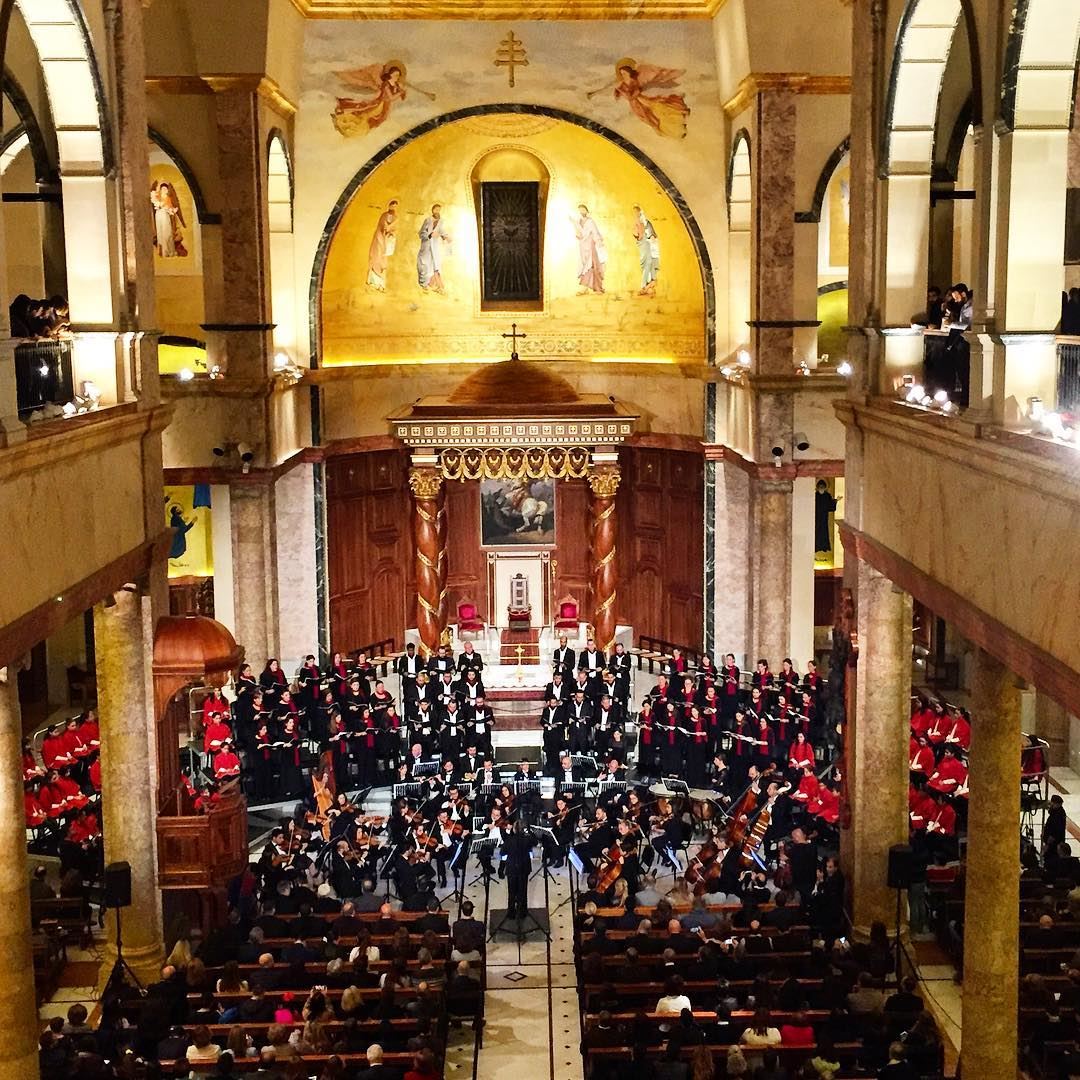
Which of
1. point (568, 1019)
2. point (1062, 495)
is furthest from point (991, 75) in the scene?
point (568, 1019)

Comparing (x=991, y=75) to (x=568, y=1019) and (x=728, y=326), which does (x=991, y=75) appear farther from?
(x=728, y=326)

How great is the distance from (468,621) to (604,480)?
4.16 metres

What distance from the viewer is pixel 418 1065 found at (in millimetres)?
12383

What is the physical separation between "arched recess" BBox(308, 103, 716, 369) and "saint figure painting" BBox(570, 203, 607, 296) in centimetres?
157

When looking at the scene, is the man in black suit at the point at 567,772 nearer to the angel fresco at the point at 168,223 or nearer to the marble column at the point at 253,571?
the marble column at the point at 253,571

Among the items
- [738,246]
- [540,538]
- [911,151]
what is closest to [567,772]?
[911,151]

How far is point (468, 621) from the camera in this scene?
28.1 meters

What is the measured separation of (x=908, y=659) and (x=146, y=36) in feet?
44.4

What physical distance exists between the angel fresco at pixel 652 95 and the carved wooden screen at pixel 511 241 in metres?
2.37

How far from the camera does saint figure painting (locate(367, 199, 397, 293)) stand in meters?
26.8

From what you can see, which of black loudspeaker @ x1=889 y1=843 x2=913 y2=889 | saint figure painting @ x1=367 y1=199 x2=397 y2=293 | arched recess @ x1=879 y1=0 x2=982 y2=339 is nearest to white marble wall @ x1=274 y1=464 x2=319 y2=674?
saint figure painting @ x1=367 y1=199 x2=397 y2=293

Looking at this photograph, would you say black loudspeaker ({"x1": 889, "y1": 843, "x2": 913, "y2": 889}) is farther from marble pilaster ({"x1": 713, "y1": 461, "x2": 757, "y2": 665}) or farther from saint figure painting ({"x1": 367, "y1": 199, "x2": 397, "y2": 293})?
saint figure painting ({"x1": 367, "y1": 199, "x2": 397, "y2": 293})

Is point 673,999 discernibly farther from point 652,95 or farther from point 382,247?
point 382,247

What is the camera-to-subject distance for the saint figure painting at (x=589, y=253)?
27.2 meters
